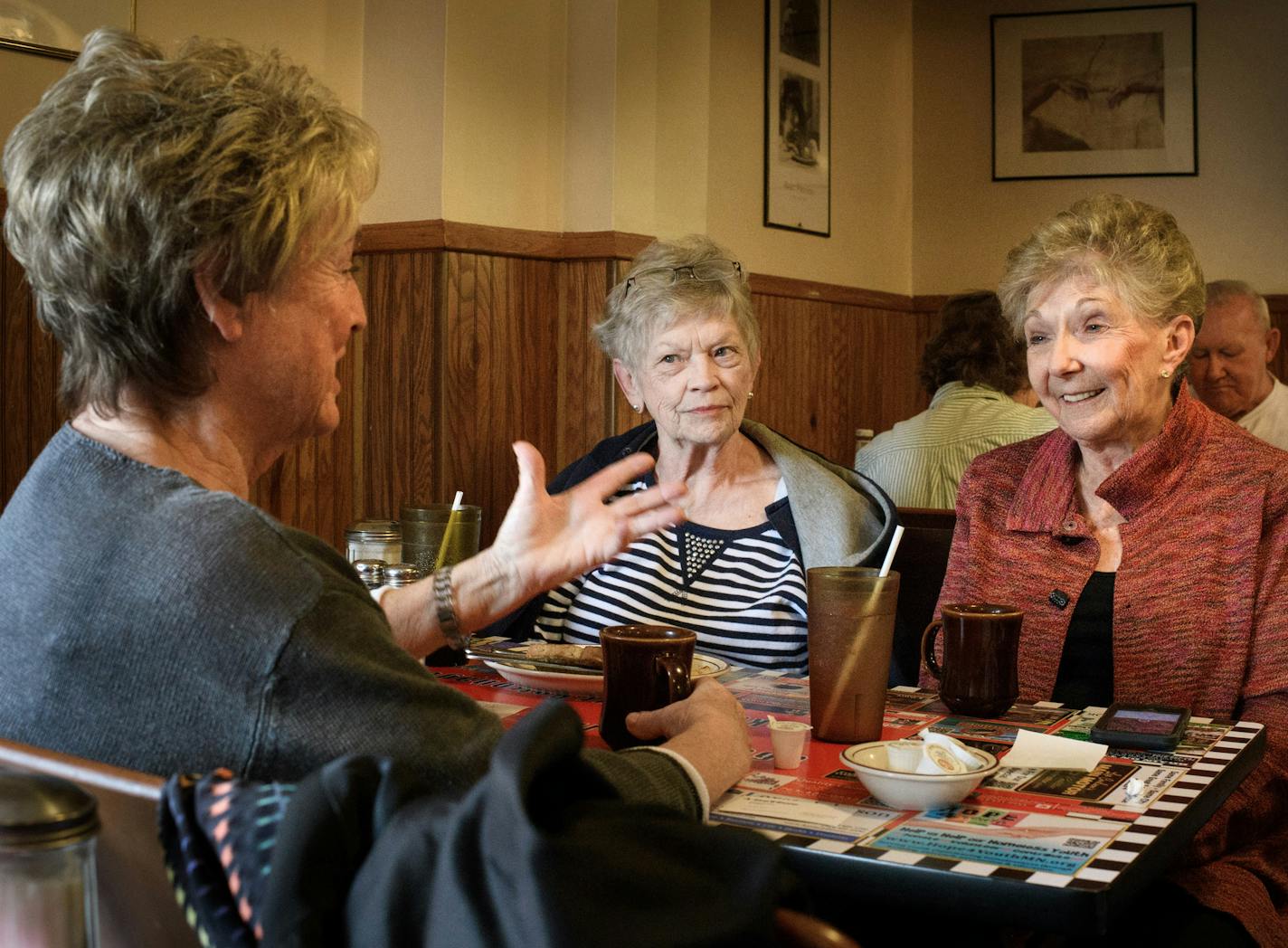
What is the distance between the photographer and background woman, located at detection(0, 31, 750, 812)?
1.01 meters

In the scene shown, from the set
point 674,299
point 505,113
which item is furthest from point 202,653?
point 505,113

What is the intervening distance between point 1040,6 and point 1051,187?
2.50 feet

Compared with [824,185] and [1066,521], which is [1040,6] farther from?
[1066,521]

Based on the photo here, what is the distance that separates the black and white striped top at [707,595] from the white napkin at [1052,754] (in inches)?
31.8

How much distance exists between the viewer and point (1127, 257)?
7.30ft

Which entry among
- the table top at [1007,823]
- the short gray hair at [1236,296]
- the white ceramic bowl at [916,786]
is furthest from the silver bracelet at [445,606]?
the short gray hair at [1236,296]

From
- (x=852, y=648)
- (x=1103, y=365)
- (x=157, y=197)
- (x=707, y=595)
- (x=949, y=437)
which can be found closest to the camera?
(x=157, y=197)

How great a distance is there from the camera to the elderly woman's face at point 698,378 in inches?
104

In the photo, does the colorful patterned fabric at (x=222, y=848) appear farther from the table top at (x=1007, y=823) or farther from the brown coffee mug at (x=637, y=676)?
the brown coffee mug at (x=637, y=676)

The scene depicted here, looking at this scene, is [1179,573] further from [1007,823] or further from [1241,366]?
[1241,366]

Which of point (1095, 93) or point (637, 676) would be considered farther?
point (1095, 93)

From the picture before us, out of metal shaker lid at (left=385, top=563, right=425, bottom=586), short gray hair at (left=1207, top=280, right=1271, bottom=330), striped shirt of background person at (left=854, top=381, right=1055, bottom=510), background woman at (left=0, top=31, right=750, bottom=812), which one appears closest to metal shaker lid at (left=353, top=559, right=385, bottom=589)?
metal shaker lid at (left=385, top=563, right=425, bottom=586)

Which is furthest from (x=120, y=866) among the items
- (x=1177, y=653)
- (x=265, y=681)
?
(x=1177, y=653)

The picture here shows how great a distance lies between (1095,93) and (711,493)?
3.91 meters
